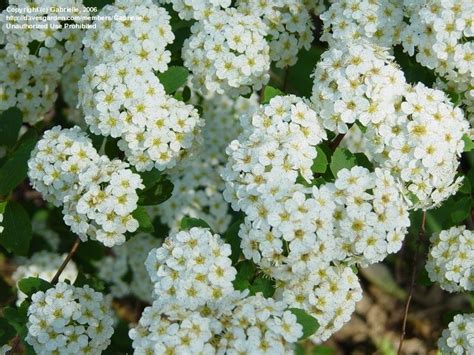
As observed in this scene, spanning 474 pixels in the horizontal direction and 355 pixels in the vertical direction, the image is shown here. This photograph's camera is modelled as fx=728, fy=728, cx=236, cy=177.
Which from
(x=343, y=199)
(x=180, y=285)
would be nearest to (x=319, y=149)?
(x=343, y=199)

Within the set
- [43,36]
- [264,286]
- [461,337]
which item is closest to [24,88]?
[43,36]

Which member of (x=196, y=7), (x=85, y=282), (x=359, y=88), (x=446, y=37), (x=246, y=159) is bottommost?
(x=85, y=282)

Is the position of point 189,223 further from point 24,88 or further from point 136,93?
point 24,88

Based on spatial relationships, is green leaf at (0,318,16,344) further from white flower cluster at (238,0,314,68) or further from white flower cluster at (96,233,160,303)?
white flower cluster at (238,0,314,68)

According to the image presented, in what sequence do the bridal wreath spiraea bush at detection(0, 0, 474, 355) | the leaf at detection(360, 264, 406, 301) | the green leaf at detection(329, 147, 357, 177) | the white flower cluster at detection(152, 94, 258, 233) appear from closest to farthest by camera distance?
the bridal wreath spiraea bush at detection(0, 0, 474, 355)
the green leaf at detection(329, 147, 357, 177)
the white flower cluster at detection(152, 94, 258, 233)
the leaf at detection(360, 264, 406, 301)

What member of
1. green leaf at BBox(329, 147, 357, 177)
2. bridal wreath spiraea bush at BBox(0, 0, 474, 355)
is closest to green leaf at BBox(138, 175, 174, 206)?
bridal wreath spiraea bush at BBox(0, 0, 474, 355)
